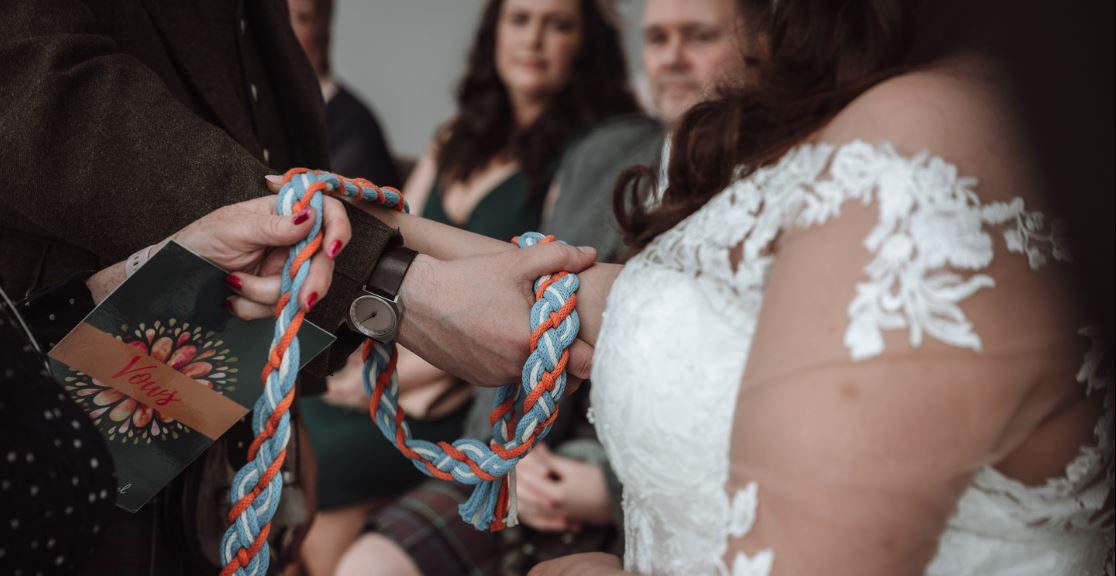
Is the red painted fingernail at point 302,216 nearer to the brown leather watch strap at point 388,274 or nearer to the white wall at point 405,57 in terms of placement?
the brown leather watch strap at point 388,274

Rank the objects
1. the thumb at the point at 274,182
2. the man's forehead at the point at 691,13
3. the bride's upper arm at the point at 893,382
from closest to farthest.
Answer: the bride's upper arm at the point at 893,382 → the thumb at the point at 274,182 → the man's forehead at the point at 691,13

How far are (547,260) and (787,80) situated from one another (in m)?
0.29

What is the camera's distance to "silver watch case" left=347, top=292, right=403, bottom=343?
2.99 feet

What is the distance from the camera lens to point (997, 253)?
686 millimetres

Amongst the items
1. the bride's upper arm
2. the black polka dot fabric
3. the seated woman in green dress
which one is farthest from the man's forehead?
the black polka dot fabric

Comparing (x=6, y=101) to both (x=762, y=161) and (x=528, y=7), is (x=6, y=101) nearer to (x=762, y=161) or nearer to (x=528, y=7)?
(x=762, y=161)

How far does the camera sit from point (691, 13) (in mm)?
2027

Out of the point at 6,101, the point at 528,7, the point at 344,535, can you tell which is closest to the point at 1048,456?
the point at 6,101

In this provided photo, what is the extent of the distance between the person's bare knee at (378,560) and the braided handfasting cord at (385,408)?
800mm

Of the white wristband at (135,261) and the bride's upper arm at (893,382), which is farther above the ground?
the bride's upper arm at (893,382)

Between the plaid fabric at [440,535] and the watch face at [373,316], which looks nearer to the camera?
the watch face at [373,316]

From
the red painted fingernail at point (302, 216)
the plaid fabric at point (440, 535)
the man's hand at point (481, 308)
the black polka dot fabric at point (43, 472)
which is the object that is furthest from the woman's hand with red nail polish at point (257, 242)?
the plaid fabric at point (440, 535)

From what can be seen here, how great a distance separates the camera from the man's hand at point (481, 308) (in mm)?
942

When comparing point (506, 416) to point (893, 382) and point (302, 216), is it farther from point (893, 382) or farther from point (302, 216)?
point (893, 382)
